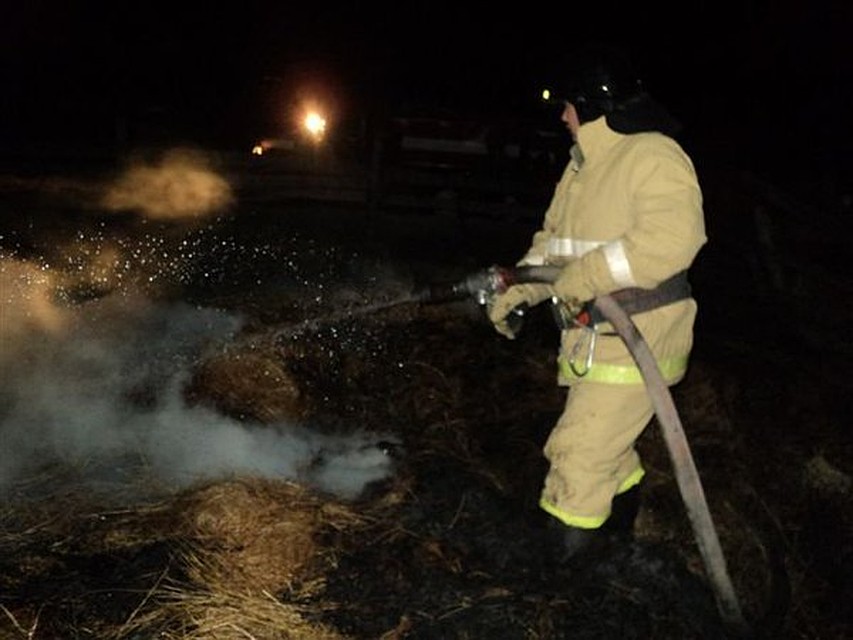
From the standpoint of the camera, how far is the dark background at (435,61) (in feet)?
59.1

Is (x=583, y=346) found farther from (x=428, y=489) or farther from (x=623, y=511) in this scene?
(x=428, y=489)

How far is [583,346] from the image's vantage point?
3342 millimetres

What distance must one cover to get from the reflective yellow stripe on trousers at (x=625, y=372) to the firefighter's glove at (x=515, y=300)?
1.52ft

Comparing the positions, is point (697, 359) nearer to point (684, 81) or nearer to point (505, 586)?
point (505, 586)

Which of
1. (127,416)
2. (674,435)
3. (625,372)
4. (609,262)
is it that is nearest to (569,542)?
(674,435)

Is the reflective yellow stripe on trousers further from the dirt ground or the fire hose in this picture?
the dirt ground

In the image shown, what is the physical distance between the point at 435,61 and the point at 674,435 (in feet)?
61.9

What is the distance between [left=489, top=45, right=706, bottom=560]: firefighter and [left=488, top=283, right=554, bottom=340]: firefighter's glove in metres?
0.08

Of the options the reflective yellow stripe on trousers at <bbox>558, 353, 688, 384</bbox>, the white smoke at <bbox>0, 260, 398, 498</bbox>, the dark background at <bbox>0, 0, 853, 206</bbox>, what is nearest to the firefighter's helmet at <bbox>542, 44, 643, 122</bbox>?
the reflective yellow stripe on trousers at <bbox>558, 353, 688, 384</bbox>

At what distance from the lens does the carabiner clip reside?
329cm

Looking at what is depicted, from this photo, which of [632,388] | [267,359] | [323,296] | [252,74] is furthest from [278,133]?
[632,388]

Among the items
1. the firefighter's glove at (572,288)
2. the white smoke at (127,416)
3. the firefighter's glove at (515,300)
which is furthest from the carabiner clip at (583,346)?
the white smoke at (127,416)

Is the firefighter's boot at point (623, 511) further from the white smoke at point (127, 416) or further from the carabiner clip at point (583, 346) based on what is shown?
the white smoke at point (127, 416)

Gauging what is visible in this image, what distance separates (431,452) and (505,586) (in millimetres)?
1291
